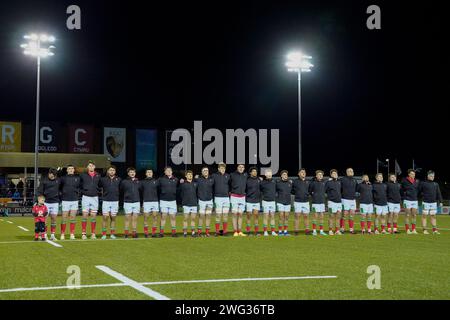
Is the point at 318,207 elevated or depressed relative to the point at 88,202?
depressed

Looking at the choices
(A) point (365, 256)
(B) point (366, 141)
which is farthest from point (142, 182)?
(B) point (366, 141)

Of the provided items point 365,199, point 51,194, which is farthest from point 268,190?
point 51,194

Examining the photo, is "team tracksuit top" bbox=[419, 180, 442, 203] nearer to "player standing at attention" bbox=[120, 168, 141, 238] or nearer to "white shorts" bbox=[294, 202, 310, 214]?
"white shorts" bbox=[294, 202, 310, 214]

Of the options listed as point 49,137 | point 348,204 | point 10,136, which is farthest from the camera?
→ point 49,137

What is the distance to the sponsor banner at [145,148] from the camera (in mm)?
54281

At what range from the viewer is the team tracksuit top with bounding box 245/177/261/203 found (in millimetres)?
16672

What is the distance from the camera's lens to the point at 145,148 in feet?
179

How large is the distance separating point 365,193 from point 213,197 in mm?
5095

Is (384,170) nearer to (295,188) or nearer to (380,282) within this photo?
(295,188)

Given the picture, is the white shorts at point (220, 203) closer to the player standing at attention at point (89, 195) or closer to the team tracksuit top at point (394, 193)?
the player standing at attention at point (89, 195)

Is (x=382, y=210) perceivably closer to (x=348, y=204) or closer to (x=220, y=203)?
(x=348, y=204)

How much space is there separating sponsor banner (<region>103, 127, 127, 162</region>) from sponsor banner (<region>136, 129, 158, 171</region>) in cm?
151
